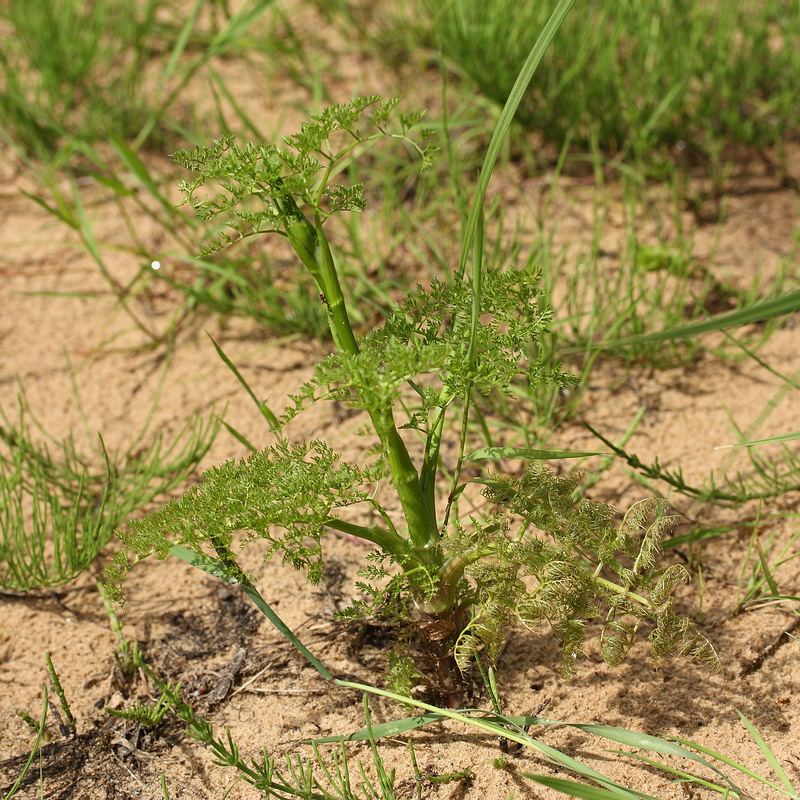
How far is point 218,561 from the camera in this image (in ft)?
4.93

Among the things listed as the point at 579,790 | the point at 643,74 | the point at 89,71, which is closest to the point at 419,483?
the point at 579,790

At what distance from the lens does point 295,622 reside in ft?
6.35

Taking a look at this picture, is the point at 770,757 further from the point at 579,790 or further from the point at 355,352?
the point at 355,352

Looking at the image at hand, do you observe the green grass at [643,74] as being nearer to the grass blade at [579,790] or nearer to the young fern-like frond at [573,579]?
the young fern-like frond at [573,579]

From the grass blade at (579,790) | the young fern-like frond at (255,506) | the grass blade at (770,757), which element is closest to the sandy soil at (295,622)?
the grass blade at (770,757)

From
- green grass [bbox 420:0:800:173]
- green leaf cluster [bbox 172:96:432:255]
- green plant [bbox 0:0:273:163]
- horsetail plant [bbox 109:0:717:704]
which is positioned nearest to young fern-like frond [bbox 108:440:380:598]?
horsetail plant [bbox 109:0:717:704]

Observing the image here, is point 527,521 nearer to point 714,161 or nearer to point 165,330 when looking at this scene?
point 165,330

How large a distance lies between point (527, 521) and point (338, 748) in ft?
1.86

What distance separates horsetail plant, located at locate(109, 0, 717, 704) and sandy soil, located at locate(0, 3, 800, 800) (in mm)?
276

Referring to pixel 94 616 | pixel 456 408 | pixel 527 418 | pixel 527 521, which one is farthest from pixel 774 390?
pixel 94 616

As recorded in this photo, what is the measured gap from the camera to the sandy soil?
5.45ft

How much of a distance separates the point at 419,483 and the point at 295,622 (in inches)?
22.0

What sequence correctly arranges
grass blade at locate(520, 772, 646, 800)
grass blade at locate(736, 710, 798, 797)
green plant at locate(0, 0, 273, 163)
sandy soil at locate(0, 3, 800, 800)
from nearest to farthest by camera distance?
grass blade at locate(520, 772, 646, 800), grass blade at locate(736, 710, 798, 797), sandy soil at locate(0, 3, 800, 800), green plant at locate(0, 0, 273, 163)

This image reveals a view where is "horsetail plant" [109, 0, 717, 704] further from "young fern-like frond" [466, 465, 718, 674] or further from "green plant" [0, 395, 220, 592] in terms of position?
"green plant" [0, 395, 220, 592]
